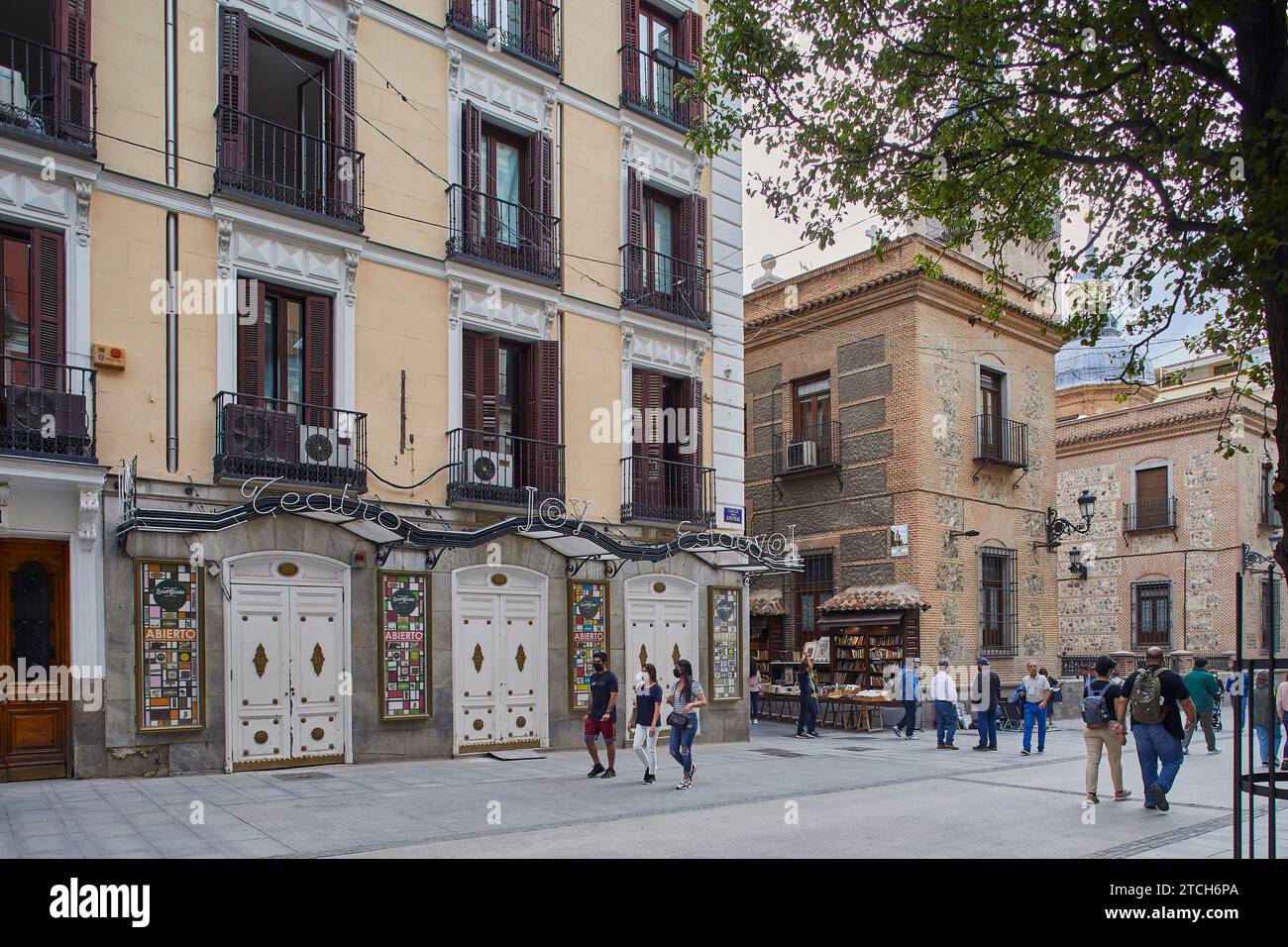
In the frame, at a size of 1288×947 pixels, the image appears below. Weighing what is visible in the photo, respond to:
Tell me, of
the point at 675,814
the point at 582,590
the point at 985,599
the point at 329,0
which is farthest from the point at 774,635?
the point at 329,0

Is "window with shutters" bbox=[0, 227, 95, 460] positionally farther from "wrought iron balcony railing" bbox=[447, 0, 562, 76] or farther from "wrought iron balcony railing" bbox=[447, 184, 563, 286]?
"wrought iron balcony railing" bbox=[447, 0, 562, 76]

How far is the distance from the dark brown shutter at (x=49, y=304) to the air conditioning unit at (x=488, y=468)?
6.16m

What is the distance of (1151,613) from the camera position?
36250 mm

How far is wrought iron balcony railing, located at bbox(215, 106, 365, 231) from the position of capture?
15.1 metres

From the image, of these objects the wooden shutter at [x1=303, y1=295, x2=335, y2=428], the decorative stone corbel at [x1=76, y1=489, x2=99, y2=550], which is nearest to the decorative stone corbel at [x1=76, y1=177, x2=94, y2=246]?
the wooden shutter at [x1=303, y1=295, x2=335, y2=428]

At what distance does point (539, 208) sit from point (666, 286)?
3.33 meters

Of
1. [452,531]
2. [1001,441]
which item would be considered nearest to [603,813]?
[452,531]

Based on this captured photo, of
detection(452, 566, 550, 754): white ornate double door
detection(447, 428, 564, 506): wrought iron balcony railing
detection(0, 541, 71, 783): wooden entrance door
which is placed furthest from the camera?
detection(447, 428, 564, 506): wrought iron balcony railing

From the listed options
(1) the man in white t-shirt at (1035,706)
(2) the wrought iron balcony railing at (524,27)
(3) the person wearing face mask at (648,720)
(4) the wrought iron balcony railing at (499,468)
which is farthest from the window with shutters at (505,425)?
(1) the man in white t-shirt at (1035,706)

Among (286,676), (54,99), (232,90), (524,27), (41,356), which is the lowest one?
(286,676)

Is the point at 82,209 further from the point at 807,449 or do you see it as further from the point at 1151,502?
the point at 1151,502

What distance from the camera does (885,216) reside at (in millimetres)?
11625

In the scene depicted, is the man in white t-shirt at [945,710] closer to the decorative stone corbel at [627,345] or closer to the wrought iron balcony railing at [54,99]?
the decorative stone corbel at [627,345]

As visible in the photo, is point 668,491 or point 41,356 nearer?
point 41,356
